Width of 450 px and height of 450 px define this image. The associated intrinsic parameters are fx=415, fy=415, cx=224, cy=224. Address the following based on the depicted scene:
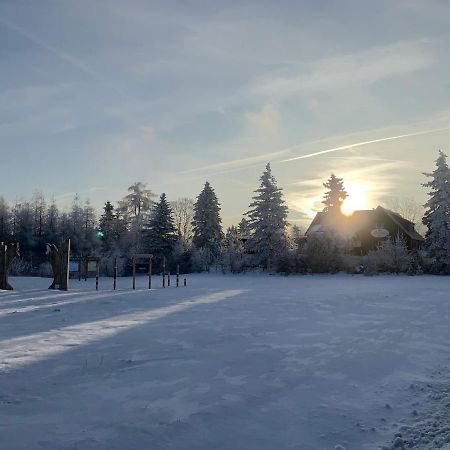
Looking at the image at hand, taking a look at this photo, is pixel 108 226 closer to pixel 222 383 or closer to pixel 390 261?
pixel 390 261

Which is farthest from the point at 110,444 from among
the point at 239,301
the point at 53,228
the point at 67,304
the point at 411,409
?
the point at 53,228

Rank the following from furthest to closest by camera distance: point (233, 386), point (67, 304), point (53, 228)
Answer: point (53, 228)
point (67, 304)
point (233, 386)

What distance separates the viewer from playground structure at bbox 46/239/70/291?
21.1m

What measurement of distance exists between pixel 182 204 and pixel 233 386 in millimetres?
66791

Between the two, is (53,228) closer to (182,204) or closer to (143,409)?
(182,204)

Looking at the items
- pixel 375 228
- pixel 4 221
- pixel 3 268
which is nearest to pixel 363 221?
pixel 375 228

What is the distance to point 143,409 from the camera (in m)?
4.80

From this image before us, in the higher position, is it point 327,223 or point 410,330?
point 327,223

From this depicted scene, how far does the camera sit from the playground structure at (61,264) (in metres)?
21.1

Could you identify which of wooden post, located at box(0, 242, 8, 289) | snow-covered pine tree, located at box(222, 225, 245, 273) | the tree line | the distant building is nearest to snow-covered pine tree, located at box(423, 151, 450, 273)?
the tree line

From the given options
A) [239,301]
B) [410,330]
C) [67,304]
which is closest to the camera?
[410,330]

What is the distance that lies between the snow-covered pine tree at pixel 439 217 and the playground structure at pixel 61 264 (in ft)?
94.8

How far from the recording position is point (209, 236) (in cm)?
5372

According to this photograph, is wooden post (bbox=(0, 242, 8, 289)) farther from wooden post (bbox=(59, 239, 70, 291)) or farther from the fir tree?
the fir tree
